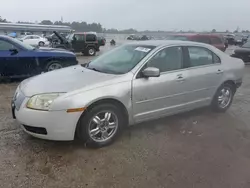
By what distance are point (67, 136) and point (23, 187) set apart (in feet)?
2.89

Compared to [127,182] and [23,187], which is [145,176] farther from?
[23,187]

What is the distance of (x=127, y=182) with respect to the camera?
10.0 ft

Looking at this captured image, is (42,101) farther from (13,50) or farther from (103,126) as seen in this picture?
(13,50)

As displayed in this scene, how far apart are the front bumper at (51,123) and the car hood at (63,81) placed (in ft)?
0.99

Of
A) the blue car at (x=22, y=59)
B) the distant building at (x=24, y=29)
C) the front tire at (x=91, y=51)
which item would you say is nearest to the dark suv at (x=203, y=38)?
the blue car at (x=22, y=59)

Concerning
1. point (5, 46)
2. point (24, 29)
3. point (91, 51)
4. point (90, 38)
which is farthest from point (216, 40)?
point (24, 29)

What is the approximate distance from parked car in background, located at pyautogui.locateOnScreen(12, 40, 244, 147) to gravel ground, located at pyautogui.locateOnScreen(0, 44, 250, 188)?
0.28 m

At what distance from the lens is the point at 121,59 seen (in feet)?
15.1

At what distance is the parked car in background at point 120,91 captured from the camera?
11.6 feet

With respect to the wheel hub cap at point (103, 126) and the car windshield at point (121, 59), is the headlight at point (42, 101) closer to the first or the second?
the wheel hub cap at point (103, 126)

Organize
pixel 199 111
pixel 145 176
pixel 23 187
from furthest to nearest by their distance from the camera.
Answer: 1. pixel 199 111
2. pixel 145 176
3. pixel 23 187

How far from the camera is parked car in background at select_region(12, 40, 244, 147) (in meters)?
3.54

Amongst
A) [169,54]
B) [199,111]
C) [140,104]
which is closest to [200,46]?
[169,54]

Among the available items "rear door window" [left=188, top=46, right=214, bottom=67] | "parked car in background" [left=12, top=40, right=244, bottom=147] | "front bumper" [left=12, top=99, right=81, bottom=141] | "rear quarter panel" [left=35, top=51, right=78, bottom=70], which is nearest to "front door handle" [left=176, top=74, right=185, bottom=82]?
"parked car in background" [left=12, top=40, right=244, bottom=147]
